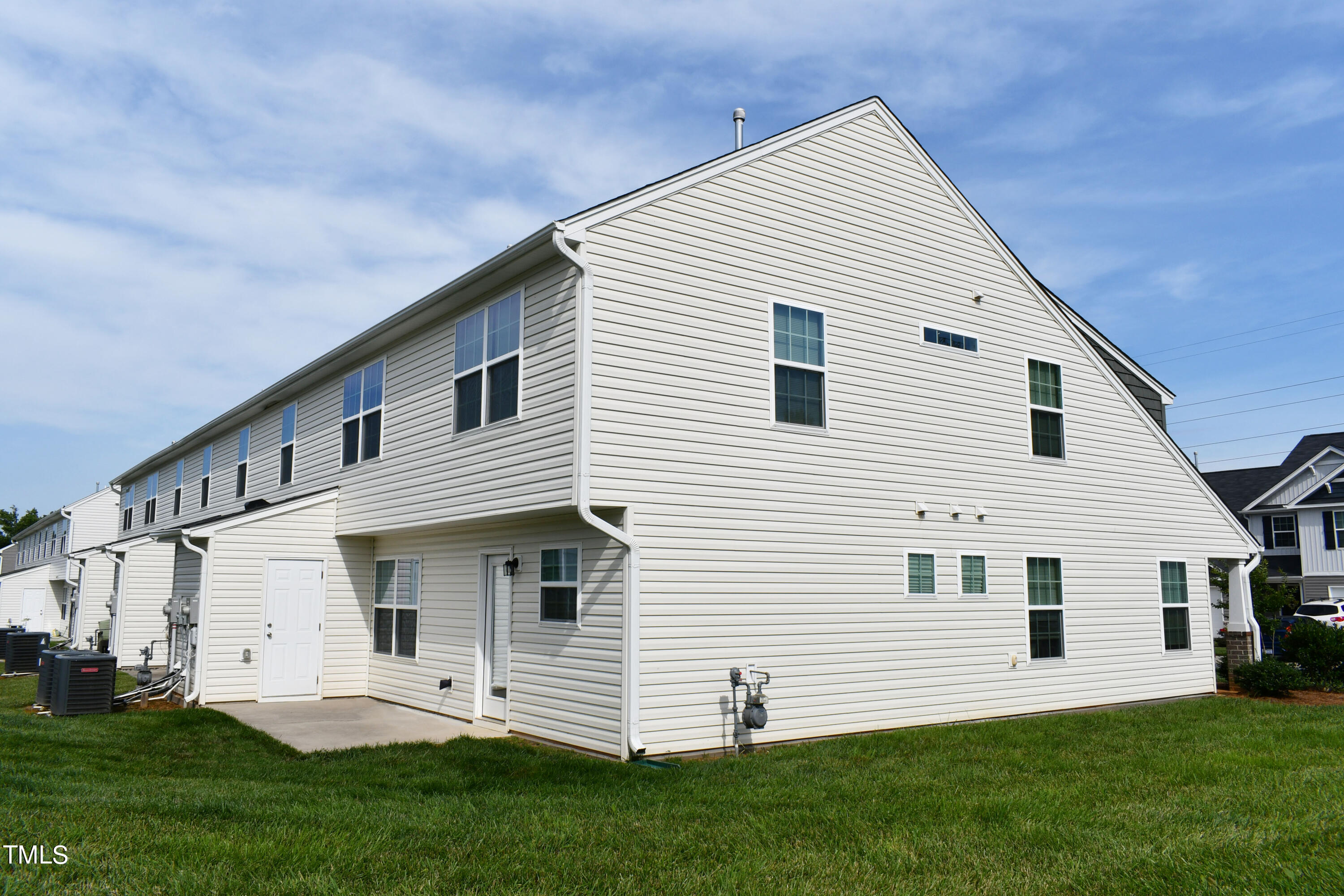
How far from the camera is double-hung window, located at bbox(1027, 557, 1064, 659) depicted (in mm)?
12680

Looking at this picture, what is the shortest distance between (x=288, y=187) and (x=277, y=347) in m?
12.9

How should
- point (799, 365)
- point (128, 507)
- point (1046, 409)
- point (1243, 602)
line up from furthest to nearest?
1. point (128, 507)
2. point (1243, 602)
3. point (1046, 409)
4. point (799, 365)

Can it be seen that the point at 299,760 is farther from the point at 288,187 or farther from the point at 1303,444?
the point at 1303,444

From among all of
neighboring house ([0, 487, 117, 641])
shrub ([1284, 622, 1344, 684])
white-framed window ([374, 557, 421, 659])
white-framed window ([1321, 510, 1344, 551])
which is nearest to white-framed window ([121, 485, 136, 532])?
neighboring house ([0, 487, 117, 641])

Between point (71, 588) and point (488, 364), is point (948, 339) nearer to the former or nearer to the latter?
point (488, 364)

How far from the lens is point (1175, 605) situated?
1466 cm

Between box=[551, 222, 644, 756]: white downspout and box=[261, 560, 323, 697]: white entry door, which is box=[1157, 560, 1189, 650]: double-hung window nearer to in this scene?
box=[551, 222, 644, 756]: white downspout

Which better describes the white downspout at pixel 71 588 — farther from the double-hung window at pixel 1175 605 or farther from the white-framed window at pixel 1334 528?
the white-framed window at pixel 1334 528

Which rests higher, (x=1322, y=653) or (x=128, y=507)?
(x=128, y=507)

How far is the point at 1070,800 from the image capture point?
6891 mm

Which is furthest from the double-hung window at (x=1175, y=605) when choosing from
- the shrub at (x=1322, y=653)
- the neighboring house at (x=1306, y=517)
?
the neighboring house at (x=1306, y=517)

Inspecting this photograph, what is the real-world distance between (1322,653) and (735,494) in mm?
11983

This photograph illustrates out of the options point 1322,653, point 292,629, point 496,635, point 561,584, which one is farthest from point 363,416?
point 1322,653

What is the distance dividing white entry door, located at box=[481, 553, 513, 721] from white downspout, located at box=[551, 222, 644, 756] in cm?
254
